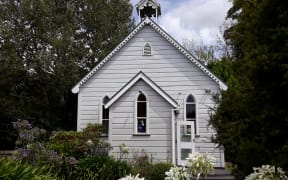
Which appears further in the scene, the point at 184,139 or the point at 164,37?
the point at 164,37

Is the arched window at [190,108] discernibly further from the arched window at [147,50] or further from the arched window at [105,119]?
the arched window at [105,119]

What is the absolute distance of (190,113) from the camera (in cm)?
1778

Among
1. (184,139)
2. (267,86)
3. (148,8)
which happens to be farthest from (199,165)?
(148,8)

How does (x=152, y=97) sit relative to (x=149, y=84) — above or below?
below

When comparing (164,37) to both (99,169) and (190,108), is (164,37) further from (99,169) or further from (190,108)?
(99,169)

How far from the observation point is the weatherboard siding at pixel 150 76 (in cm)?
1781

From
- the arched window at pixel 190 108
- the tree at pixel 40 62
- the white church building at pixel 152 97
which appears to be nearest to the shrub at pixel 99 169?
the white church building at pixel 152 97

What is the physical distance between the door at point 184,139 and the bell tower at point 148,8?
7.01 meters

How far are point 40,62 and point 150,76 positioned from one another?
1270 cm

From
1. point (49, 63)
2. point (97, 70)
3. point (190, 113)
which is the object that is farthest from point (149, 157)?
point (49, 63)

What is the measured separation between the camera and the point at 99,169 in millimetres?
10781

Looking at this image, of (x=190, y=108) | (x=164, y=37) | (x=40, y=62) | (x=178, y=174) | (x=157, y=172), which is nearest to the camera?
(x=178, y=174)

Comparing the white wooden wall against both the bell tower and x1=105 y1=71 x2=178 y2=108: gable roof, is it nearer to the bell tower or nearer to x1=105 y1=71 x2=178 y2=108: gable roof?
x1=105 y1=71 x2=178 y2=108: gable roof

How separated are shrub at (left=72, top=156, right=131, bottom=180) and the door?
5454mm
